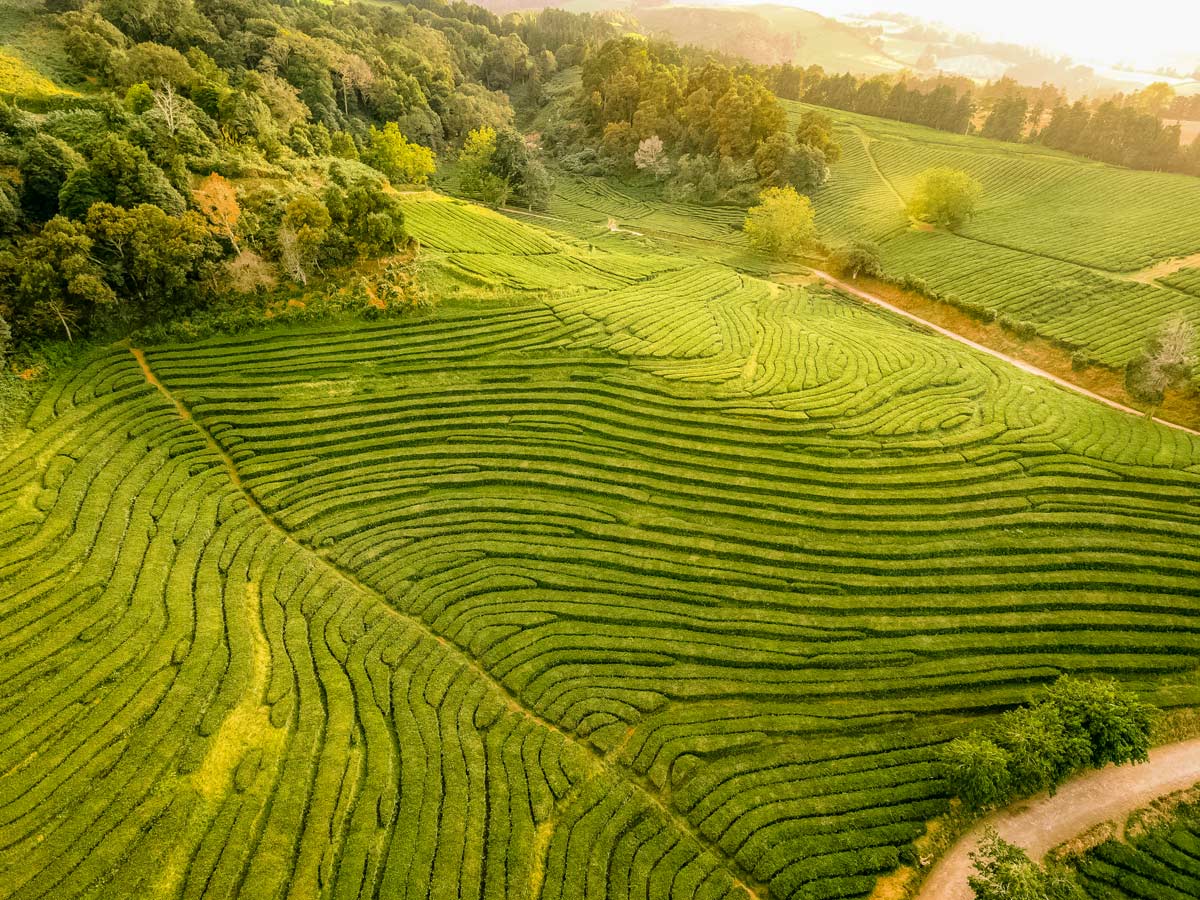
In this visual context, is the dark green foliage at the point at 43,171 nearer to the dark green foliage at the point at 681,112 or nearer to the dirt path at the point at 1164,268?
the dark green foliage at the point at 681,112

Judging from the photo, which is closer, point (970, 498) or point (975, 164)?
point (970, 498)

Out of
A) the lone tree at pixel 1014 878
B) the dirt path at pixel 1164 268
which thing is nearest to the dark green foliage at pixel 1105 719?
the lone tree at pixel 1014 878

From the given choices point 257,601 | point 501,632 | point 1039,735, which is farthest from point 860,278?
point 257,601

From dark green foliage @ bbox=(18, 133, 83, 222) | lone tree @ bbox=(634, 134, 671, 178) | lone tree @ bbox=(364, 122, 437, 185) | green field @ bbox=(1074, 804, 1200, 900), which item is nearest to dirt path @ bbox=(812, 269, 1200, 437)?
green field @ bbox=(1074, 804, 1200, 900)

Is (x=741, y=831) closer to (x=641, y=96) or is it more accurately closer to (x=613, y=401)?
(x=613, y=401)

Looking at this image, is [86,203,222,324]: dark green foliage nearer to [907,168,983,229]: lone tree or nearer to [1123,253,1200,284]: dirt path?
[907,168,983,229]: lone tree

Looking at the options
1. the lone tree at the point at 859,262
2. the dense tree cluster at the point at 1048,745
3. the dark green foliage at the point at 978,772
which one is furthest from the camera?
the lone tree at the point at 859,262
